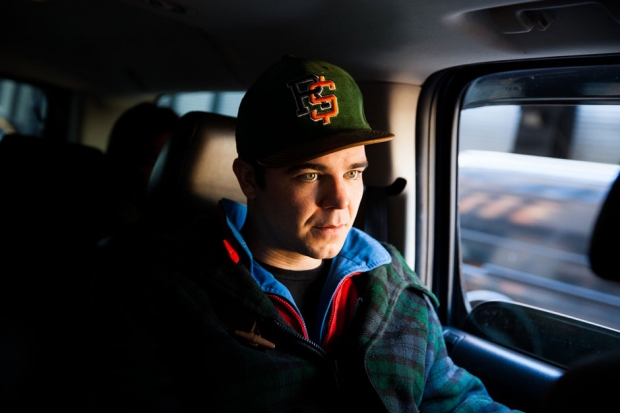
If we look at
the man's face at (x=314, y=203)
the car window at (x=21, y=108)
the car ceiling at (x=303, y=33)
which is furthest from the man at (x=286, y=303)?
the car window at (x=21, y=108)

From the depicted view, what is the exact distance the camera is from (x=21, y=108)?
4.27m

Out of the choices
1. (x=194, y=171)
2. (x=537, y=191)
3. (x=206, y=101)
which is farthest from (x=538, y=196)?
(x=194, y=171)

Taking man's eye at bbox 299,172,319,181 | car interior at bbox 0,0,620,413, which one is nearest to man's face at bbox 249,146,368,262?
man's eye at bbox 299,172,319,181

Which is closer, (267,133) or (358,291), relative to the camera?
(267,133)

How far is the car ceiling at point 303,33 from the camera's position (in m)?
1.77

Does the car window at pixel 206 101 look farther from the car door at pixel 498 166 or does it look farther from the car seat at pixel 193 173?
the car door at pixel 498 166

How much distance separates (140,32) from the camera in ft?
10.6

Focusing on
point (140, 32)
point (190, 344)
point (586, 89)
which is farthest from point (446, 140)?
point (140, 32)

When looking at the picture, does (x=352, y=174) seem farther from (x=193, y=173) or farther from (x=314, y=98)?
(x=193, y=173)

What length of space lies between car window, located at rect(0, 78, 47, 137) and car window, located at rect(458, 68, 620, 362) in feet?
10.2

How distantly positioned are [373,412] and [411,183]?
114cm

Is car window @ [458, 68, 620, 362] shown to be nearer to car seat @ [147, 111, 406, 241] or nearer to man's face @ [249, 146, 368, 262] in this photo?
man's face @ [249, 146, 368, 262]

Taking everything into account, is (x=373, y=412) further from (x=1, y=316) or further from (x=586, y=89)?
(x=586, y=89)

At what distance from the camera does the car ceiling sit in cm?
177
